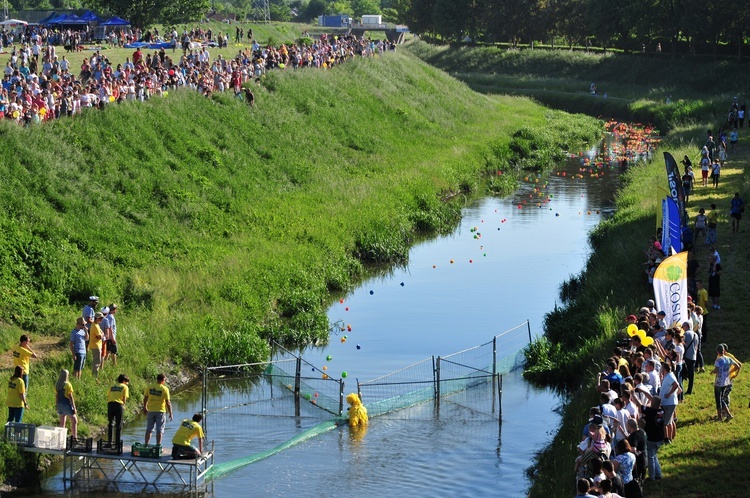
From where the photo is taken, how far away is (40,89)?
38.8 m

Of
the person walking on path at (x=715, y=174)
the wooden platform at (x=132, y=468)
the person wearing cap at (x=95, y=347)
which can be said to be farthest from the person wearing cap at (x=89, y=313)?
→ the person walking on path at (x=715, y=174)

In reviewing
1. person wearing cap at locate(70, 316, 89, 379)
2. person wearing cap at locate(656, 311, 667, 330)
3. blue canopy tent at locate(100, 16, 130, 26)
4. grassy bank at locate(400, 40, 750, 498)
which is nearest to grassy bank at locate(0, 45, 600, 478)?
person wearing cap at locate(70, 316, 89, 379)

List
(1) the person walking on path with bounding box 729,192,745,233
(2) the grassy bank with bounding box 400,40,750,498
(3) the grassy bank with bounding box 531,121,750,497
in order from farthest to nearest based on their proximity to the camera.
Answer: (1) the person walking on path with bounding box 729,192,745,233, (2) the grassy bank with bounding box 400,40,750,498, (3) the grassy bank with bounding box 531,121,750,497

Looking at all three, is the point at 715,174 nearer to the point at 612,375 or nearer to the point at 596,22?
the point at 612,375

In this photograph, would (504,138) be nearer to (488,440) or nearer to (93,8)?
(93,8)

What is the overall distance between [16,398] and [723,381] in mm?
12755

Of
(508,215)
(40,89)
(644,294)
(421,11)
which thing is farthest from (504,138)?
(421,11)

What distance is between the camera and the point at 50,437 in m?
20.2

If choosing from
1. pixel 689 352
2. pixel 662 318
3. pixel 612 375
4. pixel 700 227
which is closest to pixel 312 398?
pixel 662 318

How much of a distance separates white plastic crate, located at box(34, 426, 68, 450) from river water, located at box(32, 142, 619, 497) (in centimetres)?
67

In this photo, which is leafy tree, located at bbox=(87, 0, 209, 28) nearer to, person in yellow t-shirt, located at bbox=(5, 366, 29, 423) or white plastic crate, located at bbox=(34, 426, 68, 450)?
person in yellow t-shirt, located at bbox=(5, 366, 29, 423)

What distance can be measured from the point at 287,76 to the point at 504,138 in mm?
14593

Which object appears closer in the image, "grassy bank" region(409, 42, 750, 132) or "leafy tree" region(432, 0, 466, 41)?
"grassy bank" region(409, 42, 750, 132)

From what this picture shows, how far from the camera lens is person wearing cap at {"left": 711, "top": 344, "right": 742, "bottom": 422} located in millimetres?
20016
